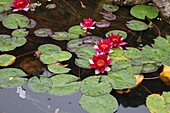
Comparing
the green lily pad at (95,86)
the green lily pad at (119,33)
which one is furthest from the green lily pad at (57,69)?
the green lily pad at (119,33)

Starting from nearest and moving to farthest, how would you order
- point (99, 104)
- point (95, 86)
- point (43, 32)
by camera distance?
point (99, 104) < point (95, 86) < point (43, 32)

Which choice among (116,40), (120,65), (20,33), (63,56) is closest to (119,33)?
(116,40)

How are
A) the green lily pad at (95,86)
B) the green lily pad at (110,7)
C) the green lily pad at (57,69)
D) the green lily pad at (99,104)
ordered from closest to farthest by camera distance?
the green lily pad at (99,104) < the green lily pad at (95,86) < the green lily pad at (57,69) < the green lily pad at (110,7)

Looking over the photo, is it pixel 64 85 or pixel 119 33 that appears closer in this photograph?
pixel 64 85

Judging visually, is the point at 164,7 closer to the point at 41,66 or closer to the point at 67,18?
the point at 67,18

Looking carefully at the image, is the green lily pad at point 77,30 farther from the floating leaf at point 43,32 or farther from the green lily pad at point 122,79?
the green lily pad at point 122,79

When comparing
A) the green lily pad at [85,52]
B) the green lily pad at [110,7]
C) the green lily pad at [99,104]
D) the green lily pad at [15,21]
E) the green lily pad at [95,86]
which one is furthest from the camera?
the green lily pad at [110,7]

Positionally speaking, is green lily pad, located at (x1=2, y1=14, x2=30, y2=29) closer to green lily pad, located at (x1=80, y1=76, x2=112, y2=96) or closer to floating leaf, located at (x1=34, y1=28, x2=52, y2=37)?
floating leaf, located at (x1=34, y1=28, x2=52, y2=37)

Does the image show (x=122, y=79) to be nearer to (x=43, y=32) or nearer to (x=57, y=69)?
(x=57, y=69)
